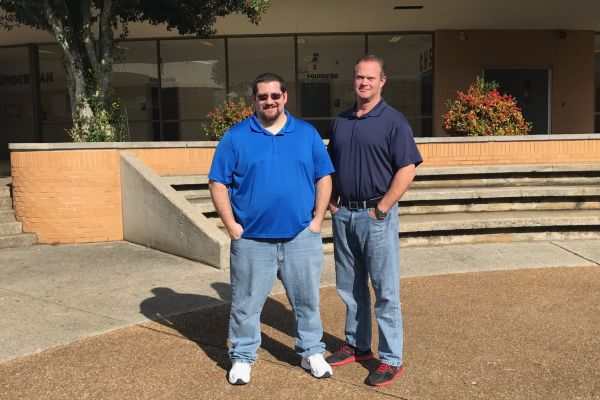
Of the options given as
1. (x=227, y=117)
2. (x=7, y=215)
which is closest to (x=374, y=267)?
(x=7, y=215)

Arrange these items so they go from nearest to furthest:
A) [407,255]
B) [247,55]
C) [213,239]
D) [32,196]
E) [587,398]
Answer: [587,398] < [213,239] < [407,255] < [32,196] < [247,55]

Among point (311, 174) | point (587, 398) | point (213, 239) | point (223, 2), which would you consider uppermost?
point (223, 2)

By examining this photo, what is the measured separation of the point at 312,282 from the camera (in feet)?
12.9

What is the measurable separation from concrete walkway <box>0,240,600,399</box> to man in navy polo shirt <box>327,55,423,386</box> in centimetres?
44

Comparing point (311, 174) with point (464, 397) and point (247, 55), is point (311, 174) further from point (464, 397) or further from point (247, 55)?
point (247, 55)

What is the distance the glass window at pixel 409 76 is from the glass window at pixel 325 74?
2.20 ft

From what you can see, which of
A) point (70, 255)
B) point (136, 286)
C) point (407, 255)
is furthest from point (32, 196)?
point (407, 255)

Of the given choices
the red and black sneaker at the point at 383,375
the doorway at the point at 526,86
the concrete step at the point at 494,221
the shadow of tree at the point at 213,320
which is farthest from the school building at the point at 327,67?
the red and black sneaker at the point at 383,375

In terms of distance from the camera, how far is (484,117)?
10648 mm

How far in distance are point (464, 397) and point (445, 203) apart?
→ 5409 mm

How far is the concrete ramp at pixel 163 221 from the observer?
22.8 feet

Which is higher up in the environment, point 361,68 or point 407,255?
point 361,68

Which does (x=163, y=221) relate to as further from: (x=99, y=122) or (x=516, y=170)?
(x=516, y=170)

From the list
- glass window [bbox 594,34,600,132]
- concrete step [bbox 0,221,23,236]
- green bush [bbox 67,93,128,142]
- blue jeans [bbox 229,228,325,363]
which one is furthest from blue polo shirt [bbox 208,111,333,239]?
glass window [bbox 594,34,600,132]
